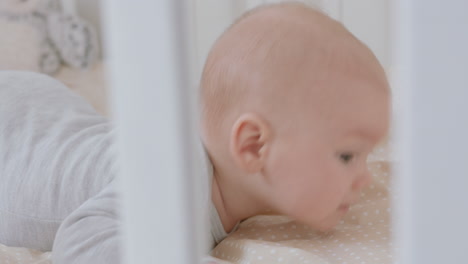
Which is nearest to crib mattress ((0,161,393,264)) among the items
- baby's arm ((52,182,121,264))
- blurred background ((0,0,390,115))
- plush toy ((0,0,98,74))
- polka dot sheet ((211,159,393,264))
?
polka dot sheet ((211,159,393,264))

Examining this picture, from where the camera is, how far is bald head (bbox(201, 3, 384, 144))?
0.66 m

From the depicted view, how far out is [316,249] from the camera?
2.46 feet

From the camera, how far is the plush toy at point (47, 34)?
1409 millimetres

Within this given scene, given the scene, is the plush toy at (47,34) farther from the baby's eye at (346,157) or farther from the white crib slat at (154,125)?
the white crib slat at (154,125)

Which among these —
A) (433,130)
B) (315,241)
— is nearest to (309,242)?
(315,241)

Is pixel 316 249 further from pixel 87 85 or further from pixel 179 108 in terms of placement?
pixel 87 85

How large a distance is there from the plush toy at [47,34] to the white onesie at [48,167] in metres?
0.38

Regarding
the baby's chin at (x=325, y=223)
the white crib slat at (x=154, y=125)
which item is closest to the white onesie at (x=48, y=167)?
the baby's chin at (x=325, y=223)

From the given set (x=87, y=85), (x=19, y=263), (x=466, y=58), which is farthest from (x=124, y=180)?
(x=87, y=85)

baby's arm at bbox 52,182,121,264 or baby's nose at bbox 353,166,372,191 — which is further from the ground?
baby's nose at bbox 353,166,372,191

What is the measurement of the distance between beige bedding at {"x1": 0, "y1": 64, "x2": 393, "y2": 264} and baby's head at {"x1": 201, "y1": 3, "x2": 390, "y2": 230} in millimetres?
32

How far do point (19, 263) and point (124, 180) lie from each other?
0.42 metres

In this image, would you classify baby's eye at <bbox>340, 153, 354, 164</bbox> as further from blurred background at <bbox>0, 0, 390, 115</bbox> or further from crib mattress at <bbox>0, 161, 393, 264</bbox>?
blurred background at <bbox>0, 0, 390, 115</bbox>

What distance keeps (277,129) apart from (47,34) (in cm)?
90
